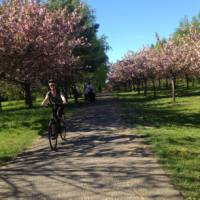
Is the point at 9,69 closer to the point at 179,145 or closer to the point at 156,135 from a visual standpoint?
the point at 156,135

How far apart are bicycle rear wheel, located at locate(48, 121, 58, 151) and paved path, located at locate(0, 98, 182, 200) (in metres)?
0.22

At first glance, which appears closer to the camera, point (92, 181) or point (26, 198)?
point (26, 198)

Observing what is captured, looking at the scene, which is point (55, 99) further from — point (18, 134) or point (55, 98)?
point (18, 134)

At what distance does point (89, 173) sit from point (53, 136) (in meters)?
4.57

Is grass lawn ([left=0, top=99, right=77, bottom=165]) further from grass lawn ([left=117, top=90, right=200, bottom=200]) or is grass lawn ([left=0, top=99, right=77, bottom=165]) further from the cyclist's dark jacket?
grass lawn ([left=117, top=90, right=200, bottom=200])

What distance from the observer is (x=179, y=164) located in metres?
10.5

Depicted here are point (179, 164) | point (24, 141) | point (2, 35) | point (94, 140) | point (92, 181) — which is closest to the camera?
point (92, 181)

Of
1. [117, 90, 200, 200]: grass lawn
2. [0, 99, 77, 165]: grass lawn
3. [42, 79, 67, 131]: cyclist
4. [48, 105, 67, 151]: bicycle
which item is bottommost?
[117, 90, 200, 200]: grass lawn

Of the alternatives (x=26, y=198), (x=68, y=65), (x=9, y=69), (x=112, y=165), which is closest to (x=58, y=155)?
(x=112, y=165)

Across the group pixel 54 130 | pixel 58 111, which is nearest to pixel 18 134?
pixel 58 111

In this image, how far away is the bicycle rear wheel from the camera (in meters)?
14.0

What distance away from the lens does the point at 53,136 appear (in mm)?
14375

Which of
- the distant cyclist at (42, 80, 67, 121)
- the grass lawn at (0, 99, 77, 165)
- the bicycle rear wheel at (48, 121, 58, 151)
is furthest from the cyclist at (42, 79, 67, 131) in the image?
the grass lawn at (0, 99, 77, 165)

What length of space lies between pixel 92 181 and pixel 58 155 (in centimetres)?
373
